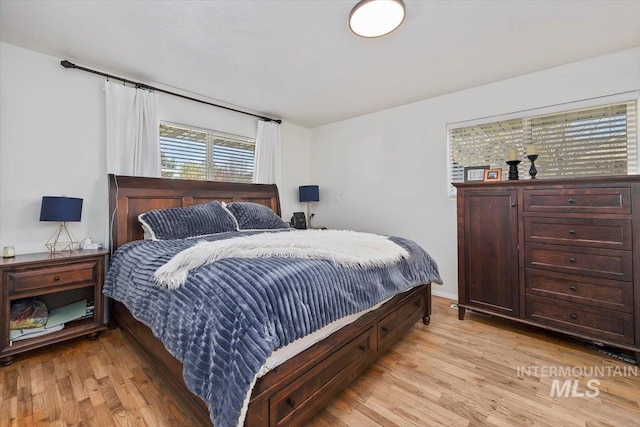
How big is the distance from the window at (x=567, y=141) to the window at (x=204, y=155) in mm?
2811

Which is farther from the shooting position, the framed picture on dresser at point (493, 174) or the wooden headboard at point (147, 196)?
the framed picture on dresser at point (493, 174)

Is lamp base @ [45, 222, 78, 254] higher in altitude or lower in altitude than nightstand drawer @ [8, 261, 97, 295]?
higher

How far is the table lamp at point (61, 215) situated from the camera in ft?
7.03

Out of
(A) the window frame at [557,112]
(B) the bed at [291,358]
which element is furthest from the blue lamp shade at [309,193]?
(A) the window frame at [557,112]

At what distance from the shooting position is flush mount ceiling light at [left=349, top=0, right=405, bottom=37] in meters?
1.69

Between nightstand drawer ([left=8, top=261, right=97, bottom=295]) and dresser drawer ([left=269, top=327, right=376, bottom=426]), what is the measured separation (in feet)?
6.64

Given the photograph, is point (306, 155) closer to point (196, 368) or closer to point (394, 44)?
point (394, 44)

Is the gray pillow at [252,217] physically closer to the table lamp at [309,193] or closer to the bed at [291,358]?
the bed at [291,358]

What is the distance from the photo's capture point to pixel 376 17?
1.78 metres

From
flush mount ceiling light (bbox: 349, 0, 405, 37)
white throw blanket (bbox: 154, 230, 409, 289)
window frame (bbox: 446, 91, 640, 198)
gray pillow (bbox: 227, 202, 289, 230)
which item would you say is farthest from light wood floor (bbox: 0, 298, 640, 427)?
flush mount ceiling light (bbox: 349, 0, 405, 37)

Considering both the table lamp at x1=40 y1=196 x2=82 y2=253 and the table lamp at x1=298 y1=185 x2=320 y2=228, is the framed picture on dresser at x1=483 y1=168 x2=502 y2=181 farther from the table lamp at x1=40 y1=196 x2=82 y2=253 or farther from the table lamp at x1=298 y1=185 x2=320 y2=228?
the table lamp at x1=40 y1=196 x2=82 y2=253

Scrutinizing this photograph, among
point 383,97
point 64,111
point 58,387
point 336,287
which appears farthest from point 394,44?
point 58,387

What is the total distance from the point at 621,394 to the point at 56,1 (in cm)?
429

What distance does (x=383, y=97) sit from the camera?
337 cm
